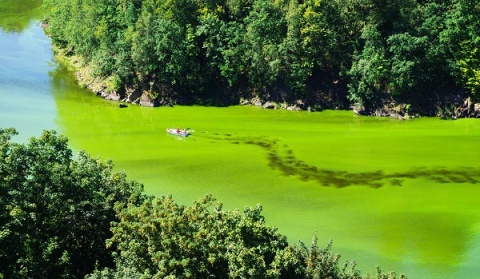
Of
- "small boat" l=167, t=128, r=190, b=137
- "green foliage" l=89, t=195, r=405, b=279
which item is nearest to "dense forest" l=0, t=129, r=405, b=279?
"green foliage" l=89, t=195, r=405, b=279

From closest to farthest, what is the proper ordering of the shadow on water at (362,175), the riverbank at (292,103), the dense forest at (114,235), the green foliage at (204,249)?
the green foliage at (204,249), the dense forest at (114,235), the shadow on water at (362,175), the riverbank at (292,103)

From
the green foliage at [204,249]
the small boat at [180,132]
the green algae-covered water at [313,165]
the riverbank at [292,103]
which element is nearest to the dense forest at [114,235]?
the green foliage at [204,249]

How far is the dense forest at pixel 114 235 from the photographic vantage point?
17531mm

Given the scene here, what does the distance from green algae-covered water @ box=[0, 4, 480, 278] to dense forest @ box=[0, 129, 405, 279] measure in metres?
7.55

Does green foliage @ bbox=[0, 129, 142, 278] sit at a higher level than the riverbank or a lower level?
lower

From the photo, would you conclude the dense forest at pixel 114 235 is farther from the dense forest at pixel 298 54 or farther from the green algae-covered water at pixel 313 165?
the dense forest at pixel 298 54

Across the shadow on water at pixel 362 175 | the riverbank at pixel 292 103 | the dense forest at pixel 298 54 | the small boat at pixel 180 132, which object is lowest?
the shadow on water at pixel 362 175

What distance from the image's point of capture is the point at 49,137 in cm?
2142

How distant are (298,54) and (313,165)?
1300cm

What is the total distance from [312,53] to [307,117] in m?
5.16

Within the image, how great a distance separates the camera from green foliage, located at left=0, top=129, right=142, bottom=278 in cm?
1858

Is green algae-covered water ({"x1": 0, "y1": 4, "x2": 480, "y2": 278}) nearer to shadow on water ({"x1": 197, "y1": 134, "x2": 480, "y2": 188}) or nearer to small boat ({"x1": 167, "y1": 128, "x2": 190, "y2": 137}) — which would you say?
shadow on water ({"x1": 197, "y1": 134, "x2": 480, "y2": 188})

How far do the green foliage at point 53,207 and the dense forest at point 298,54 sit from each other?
24.5m

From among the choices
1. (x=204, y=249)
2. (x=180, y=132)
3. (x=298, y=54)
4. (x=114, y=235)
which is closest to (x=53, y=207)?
(x=114, y=235)
